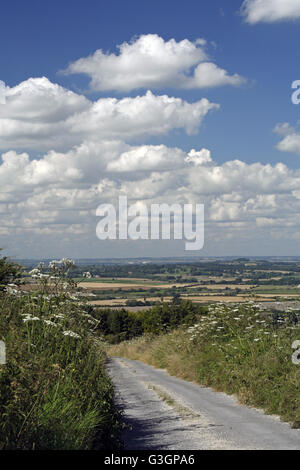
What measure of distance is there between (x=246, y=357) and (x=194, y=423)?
13.5 ft

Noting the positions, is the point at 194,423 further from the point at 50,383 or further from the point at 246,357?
the point at 246,357

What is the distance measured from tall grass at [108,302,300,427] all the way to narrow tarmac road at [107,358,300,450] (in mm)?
388

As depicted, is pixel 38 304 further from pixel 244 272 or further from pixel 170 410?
pixel 244 272

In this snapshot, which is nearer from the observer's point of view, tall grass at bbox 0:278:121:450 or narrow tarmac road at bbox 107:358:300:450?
tall grass at bbox 0:278:121:450

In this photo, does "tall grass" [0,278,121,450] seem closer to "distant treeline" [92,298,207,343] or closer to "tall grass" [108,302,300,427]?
"tall grass" [108,302,300,427]

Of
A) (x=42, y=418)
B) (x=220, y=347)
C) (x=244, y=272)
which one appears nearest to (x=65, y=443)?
(x=42, y=418)

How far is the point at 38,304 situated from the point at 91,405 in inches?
95.7

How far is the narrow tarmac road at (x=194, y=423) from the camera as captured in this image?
7859 millimetres

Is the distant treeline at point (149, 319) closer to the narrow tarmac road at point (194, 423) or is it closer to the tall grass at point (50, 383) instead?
the narrow tarmac road at point (194, 423)

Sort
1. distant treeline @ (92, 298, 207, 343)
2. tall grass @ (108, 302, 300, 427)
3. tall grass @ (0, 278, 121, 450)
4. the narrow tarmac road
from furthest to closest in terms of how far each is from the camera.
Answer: distant treeline @ (92, 298, 207, 343) → tall grass @ (108, 302, 300, 427) → the narrow tarmac road → tall grass @ (0, 278, 121, 450)

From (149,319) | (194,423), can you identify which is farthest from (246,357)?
(149,319)

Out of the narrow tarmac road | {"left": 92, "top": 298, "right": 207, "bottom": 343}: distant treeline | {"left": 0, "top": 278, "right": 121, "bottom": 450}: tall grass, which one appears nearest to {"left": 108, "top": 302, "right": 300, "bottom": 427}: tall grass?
the narrow tarmac road

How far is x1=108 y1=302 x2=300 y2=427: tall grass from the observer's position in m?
10.6
